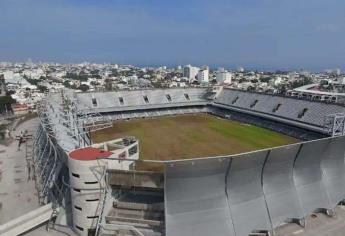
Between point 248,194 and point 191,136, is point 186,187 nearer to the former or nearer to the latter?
point 248,194

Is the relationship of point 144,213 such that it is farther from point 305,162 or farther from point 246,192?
point 305,162

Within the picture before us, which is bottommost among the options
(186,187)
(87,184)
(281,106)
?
(87,184)

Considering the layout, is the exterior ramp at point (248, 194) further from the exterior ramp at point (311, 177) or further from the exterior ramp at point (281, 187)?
the exterior ramp at point (311, 177)

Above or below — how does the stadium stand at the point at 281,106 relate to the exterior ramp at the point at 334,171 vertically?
above

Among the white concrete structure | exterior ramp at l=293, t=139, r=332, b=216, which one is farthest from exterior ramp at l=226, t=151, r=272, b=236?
the white concrete structure

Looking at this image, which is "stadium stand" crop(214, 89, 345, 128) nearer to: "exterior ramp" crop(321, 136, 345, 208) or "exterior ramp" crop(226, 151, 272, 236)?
"exterior ramp" crop(321, 136, 345, 208)

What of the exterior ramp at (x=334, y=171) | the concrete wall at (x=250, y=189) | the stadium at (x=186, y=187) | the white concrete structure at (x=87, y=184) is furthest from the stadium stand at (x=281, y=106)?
the white concrete structure at (x=87, y=184)

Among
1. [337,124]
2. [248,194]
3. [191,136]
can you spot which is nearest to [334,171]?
[248,194]

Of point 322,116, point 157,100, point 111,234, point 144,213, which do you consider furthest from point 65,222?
point 157,100
